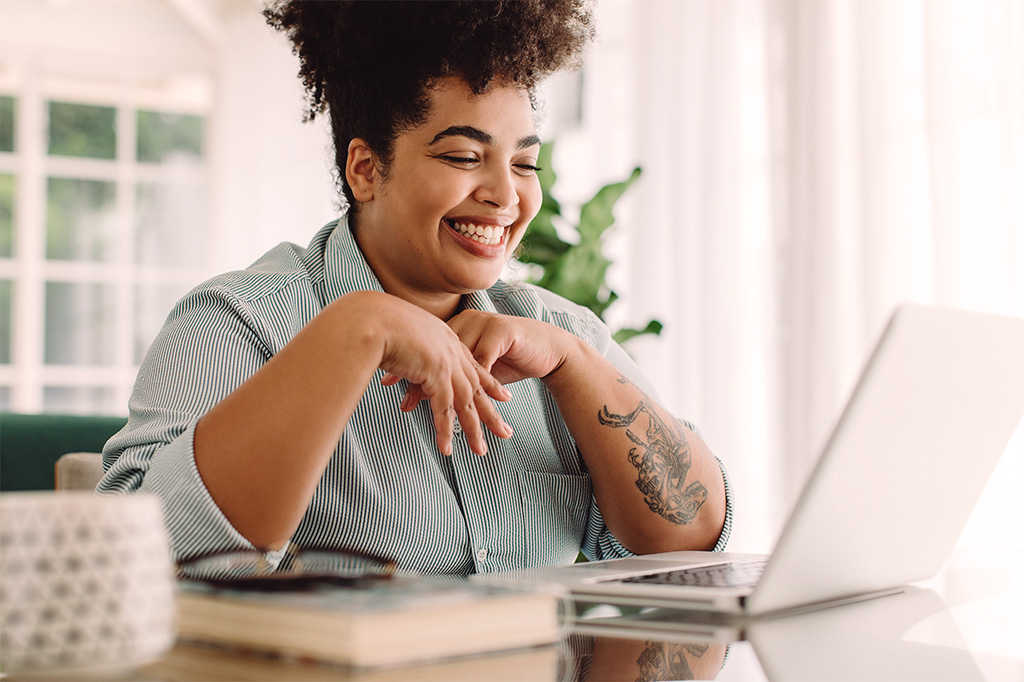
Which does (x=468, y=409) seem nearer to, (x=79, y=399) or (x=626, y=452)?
(x=626, y=452)

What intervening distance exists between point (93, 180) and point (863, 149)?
160 inches

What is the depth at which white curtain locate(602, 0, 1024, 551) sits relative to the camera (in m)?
2.34

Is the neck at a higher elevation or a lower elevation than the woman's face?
lower

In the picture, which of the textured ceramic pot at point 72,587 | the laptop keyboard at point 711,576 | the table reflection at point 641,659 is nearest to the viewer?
the textured ceramic pot at point 72,587

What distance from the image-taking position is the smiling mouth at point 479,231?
130 centimetres

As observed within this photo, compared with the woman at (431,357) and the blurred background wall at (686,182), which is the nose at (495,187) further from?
the blurred background wall at (686,182)

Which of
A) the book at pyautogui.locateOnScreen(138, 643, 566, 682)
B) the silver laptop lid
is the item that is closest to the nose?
the silver laptop lid

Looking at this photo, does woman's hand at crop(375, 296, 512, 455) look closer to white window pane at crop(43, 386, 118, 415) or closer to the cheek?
the cheek

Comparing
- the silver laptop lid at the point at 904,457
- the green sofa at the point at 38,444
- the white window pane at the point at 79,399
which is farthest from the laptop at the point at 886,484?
the white window pane at the point at 79,399

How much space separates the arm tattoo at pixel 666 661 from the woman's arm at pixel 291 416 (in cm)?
37

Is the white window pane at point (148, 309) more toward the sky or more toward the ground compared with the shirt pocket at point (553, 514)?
more toward the sky

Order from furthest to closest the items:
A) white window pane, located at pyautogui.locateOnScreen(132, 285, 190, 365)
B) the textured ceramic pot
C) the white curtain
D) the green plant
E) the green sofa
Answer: white window pane, located at pyautogui.locateOnScreen(132, 285, 190, 365) < the green plant < the white curtain < the green sofa < the textured ceramic pot

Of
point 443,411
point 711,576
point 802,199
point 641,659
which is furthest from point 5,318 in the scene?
point 641,659

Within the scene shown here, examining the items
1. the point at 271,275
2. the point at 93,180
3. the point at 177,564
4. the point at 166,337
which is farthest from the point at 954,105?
the point at 93,180
